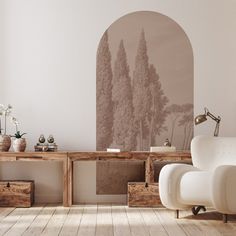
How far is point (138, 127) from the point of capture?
6473 millimetres

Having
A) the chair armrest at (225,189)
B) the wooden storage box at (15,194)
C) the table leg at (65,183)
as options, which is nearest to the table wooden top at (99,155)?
the table leg at (65,183)

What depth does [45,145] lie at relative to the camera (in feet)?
20.2

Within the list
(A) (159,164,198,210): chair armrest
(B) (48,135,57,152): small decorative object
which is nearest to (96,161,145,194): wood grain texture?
(B) (48,135,57,152): small decorative object

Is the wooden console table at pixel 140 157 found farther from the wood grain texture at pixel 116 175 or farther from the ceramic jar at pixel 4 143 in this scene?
the ceramic jar at pixel 4 143

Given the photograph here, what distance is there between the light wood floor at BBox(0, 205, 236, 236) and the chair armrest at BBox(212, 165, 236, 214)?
0.56ft

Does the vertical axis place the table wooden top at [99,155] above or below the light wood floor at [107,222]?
above

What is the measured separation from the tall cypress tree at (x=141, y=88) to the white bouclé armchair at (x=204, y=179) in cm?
102

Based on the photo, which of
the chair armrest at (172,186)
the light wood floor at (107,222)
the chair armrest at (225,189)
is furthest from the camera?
the chair armrest at (172,186)

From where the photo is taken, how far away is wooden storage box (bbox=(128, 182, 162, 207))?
19.5ft

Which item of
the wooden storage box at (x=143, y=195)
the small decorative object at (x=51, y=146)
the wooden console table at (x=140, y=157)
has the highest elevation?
the small decorative object at (x=51, y=146)

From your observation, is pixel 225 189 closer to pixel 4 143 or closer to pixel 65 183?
pixel 65 183

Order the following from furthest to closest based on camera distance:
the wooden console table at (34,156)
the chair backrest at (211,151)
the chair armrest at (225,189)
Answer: the wooden console table at (34,156) → the chair backrest at (211,151) → the chair armrest at (225,189)

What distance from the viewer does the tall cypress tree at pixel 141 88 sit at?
21.2 ft

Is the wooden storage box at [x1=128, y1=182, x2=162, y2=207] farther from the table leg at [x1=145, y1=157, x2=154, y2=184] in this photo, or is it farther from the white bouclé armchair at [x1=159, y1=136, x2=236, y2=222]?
the white bouclé armchair at [x1=159, y1=136, x2=236, y2=222]
